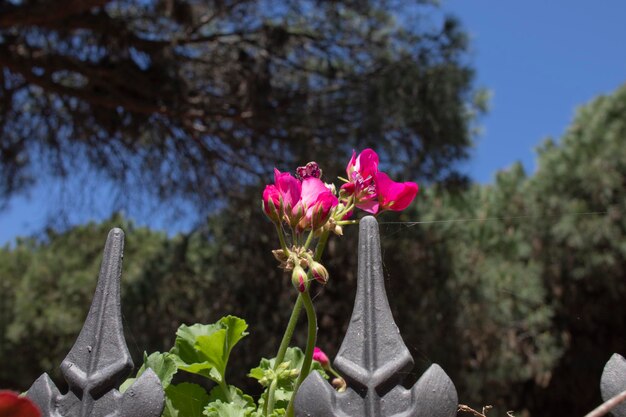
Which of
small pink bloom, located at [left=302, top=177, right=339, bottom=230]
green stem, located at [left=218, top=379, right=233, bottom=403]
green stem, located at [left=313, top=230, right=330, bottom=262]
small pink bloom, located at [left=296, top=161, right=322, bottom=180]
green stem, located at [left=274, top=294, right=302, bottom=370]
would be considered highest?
small pink bloom, located at [left=296, top=161, right=322, bottom=180]

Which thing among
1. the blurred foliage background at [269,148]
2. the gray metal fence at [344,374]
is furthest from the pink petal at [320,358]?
the blurred foliage background at [269,148]

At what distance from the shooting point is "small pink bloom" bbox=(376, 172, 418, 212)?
0.64m

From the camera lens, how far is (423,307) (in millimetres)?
3814

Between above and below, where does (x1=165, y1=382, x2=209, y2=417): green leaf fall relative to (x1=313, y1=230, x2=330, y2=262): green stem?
below

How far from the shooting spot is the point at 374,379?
0.51m

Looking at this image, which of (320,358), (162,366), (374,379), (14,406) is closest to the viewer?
(14,406)

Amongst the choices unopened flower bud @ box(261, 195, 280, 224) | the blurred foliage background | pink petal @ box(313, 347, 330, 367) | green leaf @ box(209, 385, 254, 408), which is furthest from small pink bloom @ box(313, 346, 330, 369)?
the blurred foliage background

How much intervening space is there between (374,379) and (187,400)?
0.22 meters

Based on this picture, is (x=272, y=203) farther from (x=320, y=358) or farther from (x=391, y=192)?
(x=320, y=358)

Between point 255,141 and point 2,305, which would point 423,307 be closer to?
point 255,141

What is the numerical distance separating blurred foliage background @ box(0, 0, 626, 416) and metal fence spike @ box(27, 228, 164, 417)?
2355 mm

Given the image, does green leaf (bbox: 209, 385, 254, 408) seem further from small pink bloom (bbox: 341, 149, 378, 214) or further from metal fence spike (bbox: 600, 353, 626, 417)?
metal fence spike (bbox: 600, 353, 626, 417)

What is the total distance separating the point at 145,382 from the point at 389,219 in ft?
9.33

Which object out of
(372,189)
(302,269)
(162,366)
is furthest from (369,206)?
(162,366)
